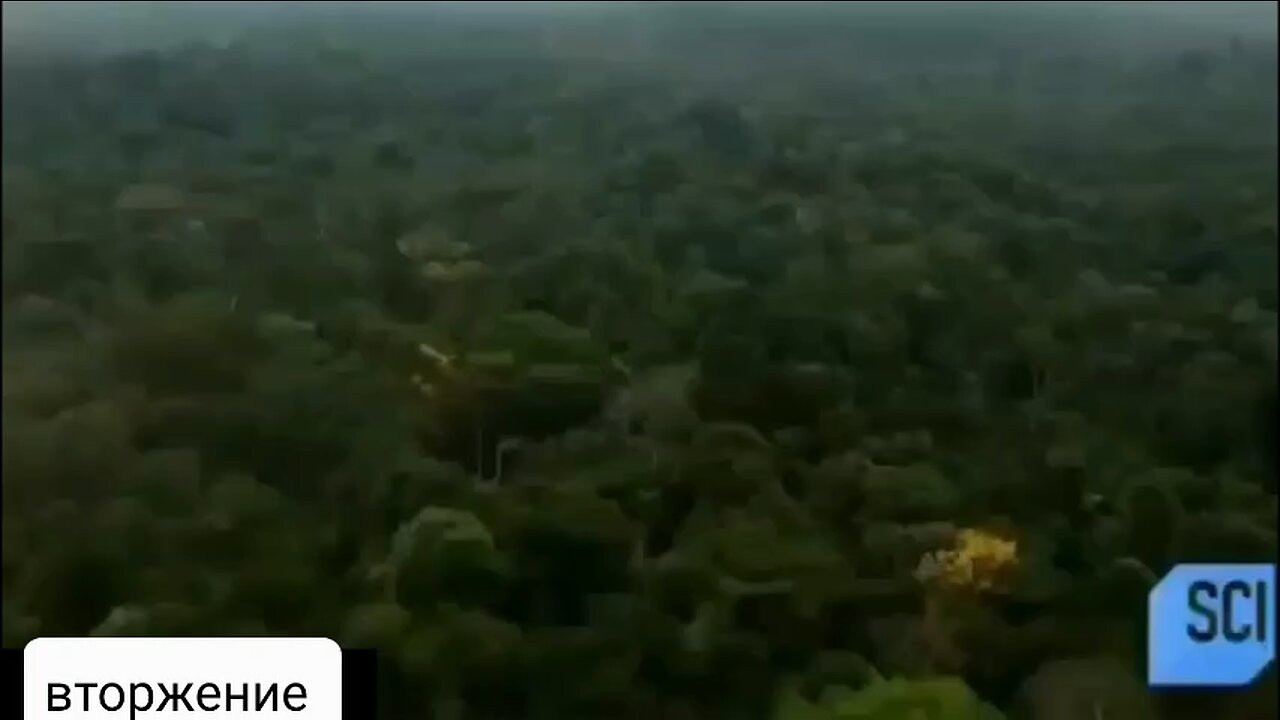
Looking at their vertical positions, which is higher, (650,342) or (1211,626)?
(650,342)

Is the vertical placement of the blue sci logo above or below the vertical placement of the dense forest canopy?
below

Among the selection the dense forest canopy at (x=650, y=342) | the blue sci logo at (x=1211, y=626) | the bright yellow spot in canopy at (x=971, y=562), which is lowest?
the blue sci logo at (x=1211, y=626)

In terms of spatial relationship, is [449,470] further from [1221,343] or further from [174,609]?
[1221,343]

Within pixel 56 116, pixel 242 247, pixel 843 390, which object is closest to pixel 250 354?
pixel 242 247

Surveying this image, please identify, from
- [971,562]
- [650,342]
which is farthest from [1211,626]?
[650,342]

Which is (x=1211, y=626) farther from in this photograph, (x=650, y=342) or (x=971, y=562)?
(x=650, y=342)
